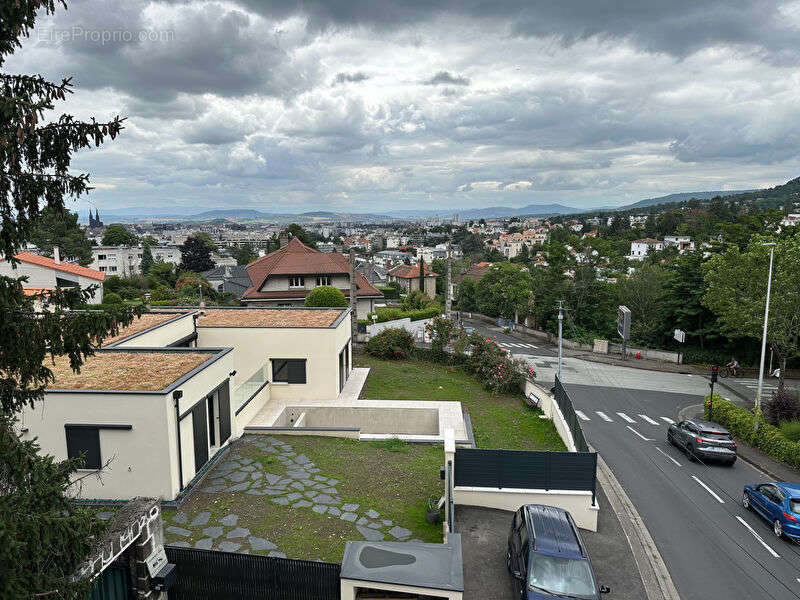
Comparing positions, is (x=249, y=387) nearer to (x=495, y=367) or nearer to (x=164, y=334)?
(x=164, y=334)

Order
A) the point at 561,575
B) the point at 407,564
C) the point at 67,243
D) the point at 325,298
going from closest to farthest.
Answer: the point at 407,564
the point at 561,575
the point at 325,298
the point at 67,243

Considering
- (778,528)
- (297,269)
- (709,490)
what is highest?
(297,269)

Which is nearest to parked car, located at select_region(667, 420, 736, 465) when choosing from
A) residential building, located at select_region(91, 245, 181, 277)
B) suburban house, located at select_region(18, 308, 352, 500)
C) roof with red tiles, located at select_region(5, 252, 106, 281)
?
suburban house, located at select_region(18, 308, 352, 500)

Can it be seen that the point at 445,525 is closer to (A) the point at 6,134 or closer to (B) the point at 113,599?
(B) the point at 113,599

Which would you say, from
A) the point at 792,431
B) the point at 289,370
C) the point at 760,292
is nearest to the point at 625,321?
the point at 760,292

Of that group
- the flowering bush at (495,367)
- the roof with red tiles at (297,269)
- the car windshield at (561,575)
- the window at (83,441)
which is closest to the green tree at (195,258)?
the roof with red tiles at (297,269)

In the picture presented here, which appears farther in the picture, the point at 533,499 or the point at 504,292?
the point at 504,292

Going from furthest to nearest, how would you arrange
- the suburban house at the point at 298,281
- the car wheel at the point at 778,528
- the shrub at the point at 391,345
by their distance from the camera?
the suburban house at the point at 298,281
the shrub at the point at 391,345
the car wheel at the point at 778,528

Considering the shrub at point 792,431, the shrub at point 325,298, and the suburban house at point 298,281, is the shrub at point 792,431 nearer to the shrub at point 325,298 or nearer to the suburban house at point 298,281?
the shrub at point 325,298
